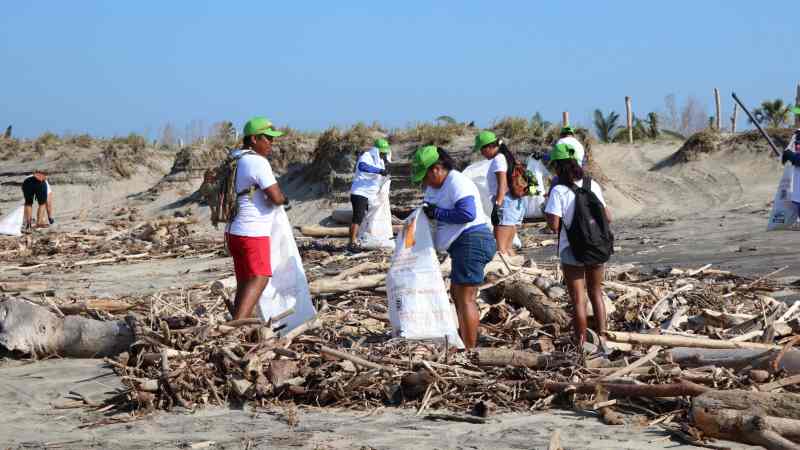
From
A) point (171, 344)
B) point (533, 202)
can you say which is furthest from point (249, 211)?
point (533, 202)

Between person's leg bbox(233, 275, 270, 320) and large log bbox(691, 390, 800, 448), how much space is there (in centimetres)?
329

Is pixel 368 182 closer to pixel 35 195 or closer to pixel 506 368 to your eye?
Result: pixel 506 368

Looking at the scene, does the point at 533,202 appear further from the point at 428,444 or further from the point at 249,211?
the point at 428,444

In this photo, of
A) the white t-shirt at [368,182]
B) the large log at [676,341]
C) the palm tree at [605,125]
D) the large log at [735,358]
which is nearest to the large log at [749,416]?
the large log at [735,358]

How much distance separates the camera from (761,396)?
5.05m

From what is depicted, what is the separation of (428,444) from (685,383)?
4.73 ft

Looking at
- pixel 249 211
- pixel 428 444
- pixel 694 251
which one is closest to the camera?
pixel 428 444

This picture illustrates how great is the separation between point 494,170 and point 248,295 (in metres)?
4.04

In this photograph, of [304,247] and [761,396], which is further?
[304,247]

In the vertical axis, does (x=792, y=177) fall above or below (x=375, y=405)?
above

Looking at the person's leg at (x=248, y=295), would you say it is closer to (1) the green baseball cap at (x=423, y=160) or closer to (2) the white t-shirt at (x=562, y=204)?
(1) the green baseball cap at (x=423, y=160)

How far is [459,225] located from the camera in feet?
22.4

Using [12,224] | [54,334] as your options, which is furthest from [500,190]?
[12,224]

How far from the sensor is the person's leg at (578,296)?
6.94 metres
